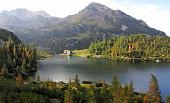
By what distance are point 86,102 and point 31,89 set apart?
86.4 feet

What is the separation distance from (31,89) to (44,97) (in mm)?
12322

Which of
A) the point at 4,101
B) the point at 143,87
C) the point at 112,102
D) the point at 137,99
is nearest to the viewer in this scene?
the point at 4,101

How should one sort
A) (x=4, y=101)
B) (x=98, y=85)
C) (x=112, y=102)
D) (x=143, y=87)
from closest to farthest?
(x=4, y=101)
(x=112, y=102)
(x=98, y=85)
(x=143, y=87)

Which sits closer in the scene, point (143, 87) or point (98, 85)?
point (98, 85)

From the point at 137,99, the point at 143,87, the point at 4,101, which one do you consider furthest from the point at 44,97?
the point at 143,87

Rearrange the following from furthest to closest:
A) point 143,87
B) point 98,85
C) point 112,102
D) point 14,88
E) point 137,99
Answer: point 143,87, point 98,85, point 137,99, point 14,88, point 112,102

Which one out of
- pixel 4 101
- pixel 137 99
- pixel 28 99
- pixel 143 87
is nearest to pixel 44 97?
pixel 28 99

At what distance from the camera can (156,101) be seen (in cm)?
12194

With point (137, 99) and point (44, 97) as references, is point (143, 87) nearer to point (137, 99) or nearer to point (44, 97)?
point (137, 99)

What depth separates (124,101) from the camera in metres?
114

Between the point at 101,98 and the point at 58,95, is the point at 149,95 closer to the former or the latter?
the point at 101,98

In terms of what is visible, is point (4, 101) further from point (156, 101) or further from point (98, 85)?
point (98, 85)

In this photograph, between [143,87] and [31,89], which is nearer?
[31,89]

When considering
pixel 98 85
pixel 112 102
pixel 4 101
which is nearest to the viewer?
pixel 4 101
